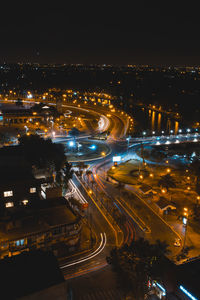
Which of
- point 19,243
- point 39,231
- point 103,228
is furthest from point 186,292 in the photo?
point 19,243

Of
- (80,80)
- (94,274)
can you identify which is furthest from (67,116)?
(80,80)

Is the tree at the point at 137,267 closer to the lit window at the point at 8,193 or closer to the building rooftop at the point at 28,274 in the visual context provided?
the building rooftop at the point at 28,274

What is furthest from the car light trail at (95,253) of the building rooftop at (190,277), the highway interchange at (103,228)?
the building rooftop at (190,277)

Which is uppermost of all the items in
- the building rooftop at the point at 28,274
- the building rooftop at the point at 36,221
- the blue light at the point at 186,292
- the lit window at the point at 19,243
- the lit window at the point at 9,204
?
the building rooftop at the point at 28,274

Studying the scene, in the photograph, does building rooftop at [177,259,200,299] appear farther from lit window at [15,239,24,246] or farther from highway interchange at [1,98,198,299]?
lit window at [15,239,24,246]

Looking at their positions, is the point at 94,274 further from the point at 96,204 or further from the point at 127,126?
the point at 127,126

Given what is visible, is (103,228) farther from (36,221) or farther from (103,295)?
(103,295)
